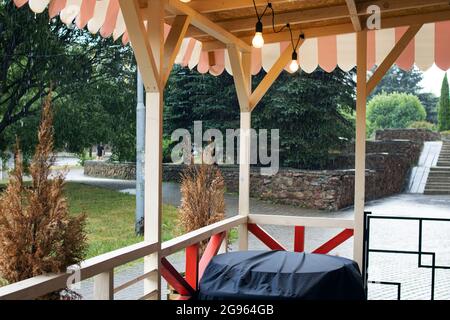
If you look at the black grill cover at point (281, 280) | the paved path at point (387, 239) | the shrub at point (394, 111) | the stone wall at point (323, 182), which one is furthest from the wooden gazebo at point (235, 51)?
the shrub at point (394, 111)

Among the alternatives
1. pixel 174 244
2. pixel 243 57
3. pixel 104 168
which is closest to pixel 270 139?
pixel 104 168

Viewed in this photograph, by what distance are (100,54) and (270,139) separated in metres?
5.03

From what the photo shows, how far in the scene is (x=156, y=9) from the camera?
10.0ft

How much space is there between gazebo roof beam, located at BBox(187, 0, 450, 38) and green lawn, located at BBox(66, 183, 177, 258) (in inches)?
283

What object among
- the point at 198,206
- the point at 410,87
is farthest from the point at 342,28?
the point at 410,87

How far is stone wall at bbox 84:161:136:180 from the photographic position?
11.9 meters

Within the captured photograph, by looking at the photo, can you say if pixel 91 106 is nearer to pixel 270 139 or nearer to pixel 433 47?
pixel 270 139

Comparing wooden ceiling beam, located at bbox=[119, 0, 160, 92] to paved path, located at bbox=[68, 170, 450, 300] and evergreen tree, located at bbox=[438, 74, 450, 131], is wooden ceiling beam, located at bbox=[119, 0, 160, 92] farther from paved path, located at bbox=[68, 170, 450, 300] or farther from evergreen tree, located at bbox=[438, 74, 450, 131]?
evergreen tree, located at bbox=[438, 74, 450, 131]

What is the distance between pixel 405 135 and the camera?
549 inches

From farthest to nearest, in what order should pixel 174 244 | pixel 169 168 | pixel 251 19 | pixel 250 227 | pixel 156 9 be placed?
pixel 169 168 < pixel 250 227 < pixel 251 19 < pixel 174 244 < pixel 156 9

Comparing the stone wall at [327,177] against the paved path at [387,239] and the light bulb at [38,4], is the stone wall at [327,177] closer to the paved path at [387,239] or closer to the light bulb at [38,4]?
the paved path at [387,239]

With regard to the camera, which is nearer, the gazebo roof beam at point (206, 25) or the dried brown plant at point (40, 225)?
the dried brown plant at point (40, 225)

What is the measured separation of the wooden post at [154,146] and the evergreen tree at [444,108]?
45.0 ft

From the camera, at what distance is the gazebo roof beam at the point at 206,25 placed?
3.33 metres
